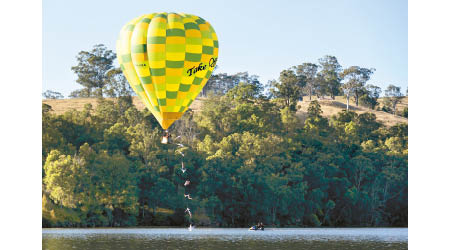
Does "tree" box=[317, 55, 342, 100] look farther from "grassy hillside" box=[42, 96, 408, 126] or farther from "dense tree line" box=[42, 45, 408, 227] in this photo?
"dense tree line" box=[42, 45, 408, 227]

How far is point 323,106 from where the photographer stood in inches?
4653

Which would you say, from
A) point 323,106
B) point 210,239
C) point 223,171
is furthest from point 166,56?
point 323,106

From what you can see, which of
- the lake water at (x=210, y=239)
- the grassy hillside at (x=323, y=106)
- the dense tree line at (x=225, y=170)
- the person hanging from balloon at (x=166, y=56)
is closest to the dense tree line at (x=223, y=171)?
the dense tree line at (x=225, y=170)

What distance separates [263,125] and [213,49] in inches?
1785

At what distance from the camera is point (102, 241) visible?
5009 centimetres

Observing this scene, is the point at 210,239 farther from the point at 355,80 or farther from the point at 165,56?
the point at 355,80

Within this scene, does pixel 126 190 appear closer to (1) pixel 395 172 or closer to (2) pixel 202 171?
(2) pixel 202 171

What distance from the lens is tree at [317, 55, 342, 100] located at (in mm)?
122062

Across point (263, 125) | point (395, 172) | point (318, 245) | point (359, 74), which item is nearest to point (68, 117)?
point (263, 125)

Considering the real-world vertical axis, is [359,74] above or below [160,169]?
above

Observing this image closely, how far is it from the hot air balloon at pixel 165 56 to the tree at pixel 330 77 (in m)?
87.2

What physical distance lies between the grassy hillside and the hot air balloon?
62.0 m
